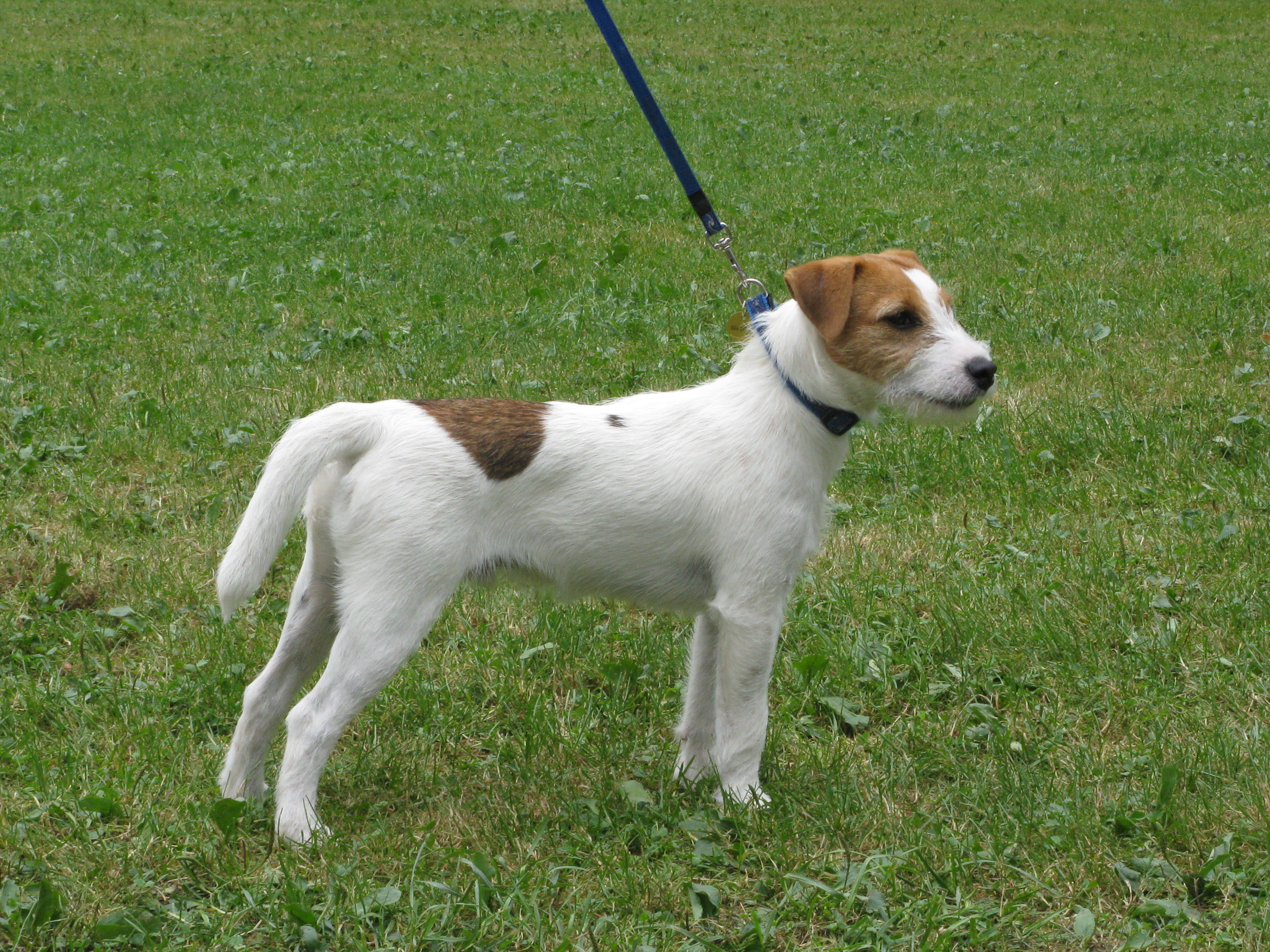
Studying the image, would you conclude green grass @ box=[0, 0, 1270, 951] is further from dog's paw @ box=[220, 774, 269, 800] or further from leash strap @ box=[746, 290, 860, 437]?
leash strap @ box=[746, 290, 860, 437]

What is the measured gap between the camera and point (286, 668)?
12.3 ft

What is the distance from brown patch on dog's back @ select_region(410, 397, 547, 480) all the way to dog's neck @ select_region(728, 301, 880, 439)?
699 millimetres

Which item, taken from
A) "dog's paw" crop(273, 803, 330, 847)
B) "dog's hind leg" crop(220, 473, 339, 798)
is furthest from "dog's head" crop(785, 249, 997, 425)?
"dog's paw" crop(273, 803, 330, 847)

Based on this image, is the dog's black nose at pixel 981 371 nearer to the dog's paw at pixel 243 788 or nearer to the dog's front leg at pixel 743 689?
the dog's front leg at pixel 743 689

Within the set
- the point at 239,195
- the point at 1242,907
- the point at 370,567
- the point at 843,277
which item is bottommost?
the point at 239,195

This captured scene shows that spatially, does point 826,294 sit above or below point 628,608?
above

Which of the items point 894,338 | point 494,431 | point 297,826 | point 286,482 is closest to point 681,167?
point 894,338

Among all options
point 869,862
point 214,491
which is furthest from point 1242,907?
point 214,491

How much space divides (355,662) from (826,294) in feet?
5.40

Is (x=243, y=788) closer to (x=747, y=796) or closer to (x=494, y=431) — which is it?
(x=494, y=431)

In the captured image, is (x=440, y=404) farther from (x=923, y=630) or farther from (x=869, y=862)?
(x=923, y=630)

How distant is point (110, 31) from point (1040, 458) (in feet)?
76.5

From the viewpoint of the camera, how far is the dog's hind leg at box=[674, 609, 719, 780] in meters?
3.96

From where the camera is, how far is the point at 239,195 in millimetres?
11797
